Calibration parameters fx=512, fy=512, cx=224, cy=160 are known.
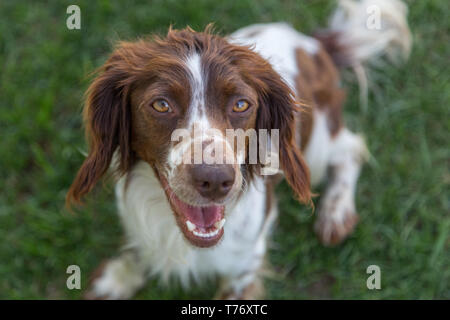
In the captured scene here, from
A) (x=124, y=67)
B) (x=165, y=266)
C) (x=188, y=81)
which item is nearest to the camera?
(x=188, y=81)

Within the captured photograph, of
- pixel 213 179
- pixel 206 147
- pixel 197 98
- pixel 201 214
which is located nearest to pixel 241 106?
pixel 197 98

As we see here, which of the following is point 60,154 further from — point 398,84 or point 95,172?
point 398,84

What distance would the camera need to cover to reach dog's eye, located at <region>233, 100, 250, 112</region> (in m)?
2.69

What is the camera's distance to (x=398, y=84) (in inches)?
192

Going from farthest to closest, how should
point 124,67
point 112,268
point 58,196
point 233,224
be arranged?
point 58,196 < point 112,268 < point 233,224 < point 124,67

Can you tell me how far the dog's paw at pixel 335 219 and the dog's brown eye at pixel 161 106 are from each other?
2.02 m

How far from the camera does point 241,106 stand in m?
2.71

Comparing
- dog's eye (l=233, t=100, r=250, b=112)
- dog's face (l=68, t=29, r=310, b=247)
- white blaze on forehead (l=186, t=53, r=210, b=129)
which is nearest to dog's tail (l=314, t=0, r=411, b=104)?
dog's face (l=68, t=29, r=310, b=247)

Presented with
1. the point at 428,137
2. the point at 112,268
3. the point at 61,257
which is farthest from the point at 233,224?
the point at 428,137

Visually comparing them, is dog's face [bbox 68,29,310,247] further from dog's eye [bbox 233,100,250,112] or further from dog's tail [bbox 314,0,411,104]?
dog's tail [bbox 314,0,411,104]
